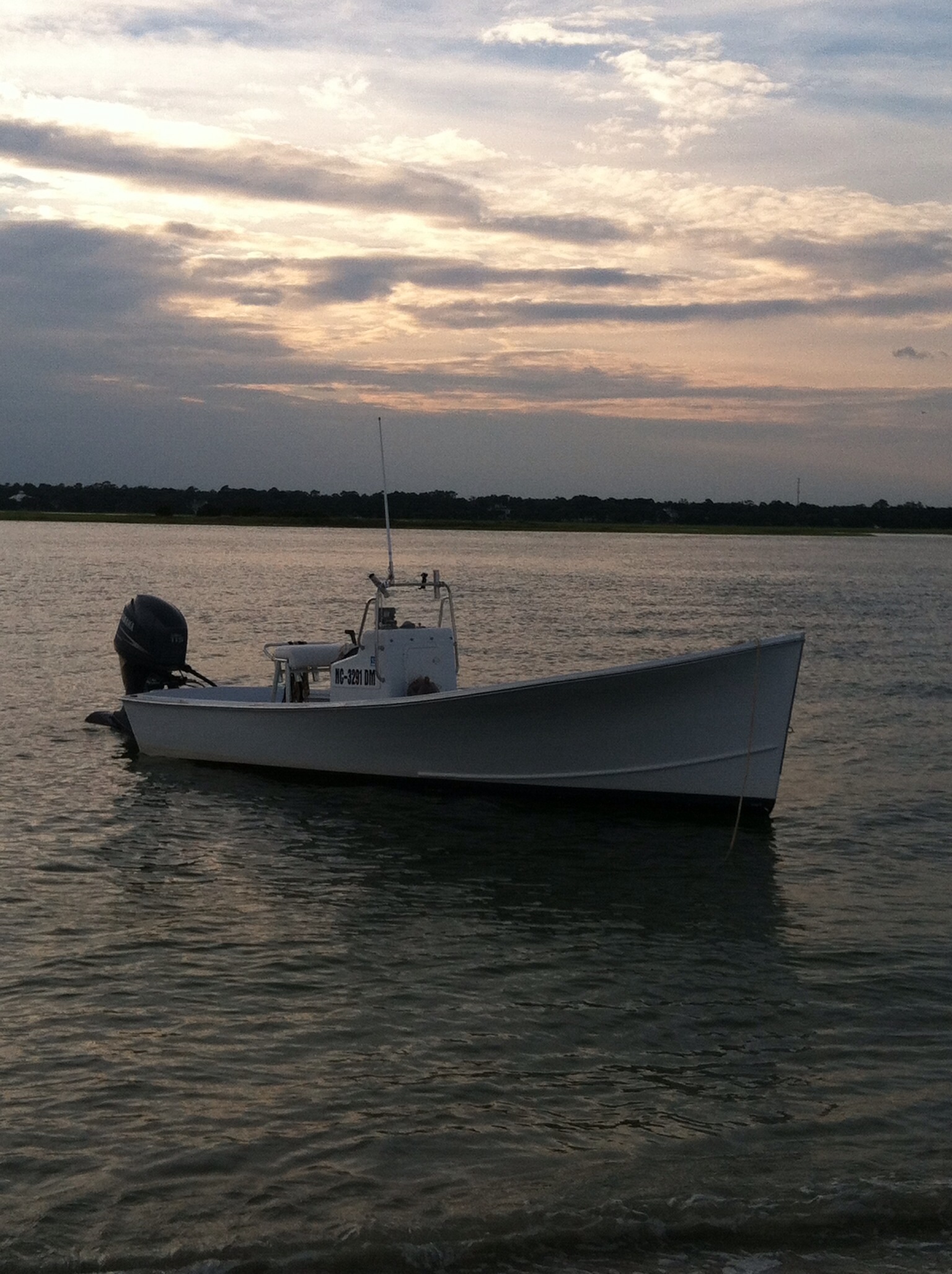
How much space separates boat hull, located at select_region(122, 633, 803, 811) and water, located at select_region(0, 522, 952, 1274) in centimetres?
44

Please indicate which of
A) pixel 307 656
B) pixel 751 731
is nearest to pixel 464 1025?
pixel 751 731

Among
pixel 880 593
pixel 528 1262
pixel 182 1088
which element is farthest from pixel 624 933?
pixel 880 593

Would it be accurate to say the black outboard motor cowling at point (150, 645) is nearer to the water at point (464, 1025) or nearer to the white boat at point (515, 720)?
the water at point (464, 1025)

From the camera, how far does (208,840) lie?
1422 centimetres

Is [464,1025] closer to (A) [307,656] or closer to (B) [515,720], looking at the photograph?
(B) [515,720]

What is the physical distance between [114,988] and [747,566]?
93352 mm

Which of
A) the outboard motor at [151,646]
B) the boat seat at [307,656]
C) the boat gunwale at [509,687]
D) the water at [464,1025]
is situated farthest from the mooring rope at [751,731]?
the outboard motor at [151,646]

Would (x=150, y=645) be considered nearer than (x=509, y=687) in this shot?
No

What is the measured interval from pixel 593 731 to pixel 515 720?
0.91 meters

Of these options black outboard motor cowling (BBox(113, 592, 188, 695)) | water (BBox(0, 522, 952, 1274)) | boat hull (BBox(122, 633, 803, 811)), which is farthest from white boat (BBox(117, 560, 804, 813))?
black outboard motor cowling (BBox(113, 592, 188, 695))

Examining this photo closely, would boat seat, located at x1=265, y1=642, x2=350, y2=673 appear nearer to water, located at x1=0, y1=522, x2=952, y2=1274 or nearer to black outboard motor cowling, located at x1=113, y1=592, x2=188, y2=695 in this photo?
water, located at x1=0, y1=522, x2=952, y2=1274

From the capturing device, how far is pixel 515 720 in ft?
49.0

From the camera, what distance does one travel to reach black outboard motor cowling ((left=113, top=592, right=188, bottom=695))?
1908 cm

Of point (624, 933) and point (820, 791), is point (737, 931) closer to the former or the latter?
point (624, 933)
